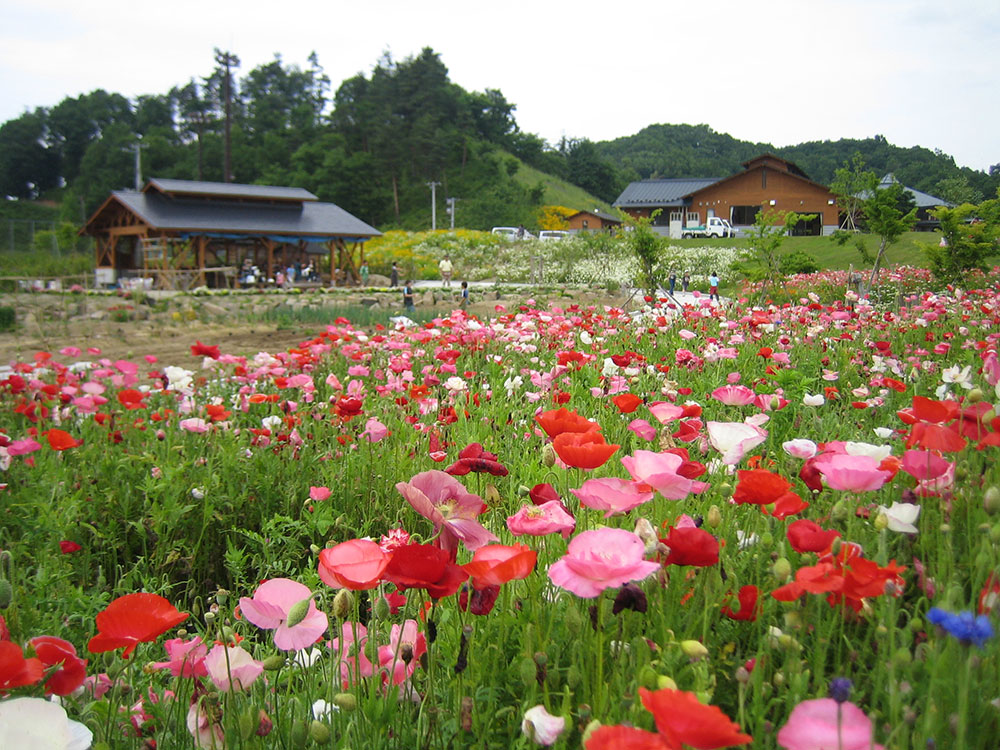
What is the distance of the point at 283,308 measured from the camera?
55.3ft

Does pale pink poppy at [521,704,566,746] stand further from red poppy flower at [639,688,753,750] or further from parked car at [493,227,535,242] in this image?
parked car at [493,227,535,242]

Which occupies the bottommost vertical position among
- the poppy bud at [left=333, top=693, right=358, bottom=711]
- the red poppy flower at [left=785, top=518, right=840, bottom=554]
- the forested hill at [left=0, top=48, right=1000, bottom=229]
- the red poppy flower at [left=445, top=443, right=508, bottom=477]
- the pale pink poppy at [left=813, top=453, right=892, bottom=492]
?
the poppy bud at [left=333, top=693, right=358, bottom=711]

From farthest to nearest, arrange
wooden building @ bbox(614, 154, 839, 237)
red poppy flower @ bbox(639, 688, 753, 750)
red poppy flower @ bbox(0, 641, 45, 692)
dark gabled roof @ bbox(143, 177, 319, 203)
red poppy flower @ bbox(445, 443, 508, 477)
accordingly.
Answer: wooden building @ bbox(614, 154, 839, 237), dark gabled roof @ bbox(143, 177, 319, 203), red poppy flower @ bbox(445, 443, 508, 477), red poppy flower @ bbox(0, 641, 45, 692), red poppy flower @ bbox(639, 688, 753, 750)

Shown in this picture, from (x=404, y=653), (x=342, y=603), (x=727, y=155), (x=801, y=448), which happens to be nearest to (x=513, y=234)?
(x=801, y=448)

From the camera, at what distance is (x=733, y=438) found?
1.44 meters

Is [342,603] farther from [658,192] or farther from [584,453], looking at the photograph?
[658,192]

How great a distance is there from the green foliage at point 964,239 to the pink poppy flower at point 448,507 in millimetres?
11569

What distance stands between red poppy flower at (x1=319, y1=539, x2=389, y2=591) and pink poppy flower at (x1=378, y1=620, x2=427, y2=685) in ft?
0.69

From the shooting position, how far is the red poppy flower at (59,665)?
40.7 inches

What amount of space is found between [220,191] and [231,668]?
30.5 m

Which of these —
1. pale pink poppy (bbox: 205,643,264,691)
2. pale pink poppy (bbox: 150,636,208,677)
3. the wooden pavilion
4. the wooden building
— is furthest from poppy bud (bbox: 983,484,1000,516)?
the wooden building

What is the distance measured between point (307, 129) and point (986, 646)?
228 feet

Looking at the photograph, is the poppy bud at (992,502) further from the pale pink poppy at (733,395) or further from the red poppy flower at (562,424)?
the pale pink poppy at (733,395)

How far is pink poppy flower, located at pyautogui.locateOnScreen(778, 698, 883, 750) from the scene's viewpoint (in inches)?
29.4
